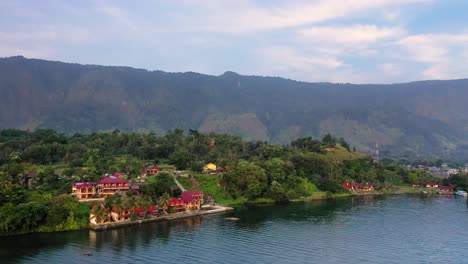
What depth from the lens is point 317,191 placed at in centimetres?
8406

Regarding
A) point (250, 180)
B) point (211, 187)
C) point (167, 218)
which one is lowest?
point (167, 218)

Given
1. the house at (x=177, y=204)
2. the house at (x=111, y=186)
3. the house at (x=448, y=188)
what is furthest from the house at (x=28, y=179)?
the house at (x=448, y=188)

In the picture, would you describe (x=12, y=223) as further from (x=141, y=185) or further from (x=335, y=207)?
(x=335, y=207)

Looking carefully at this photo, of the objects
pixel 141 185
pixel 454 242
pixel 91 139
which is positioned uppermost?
pixel 91 139

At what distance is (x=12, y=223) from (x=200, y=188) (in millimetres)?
31042

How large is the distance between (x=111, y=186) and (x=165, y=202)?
855 cm

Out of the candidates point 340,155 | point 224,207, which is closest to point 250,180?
point 224,207

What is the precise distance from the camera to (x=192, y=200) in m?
61.5

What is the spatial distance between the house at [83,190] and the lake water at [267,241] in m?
10.3

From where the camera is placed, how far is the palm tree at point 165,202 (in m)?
56.7

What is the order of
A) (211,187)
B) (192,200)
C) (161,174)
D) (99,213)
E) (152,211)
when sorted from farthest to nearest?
(211,187) → (161,174) → (192,200) → (152,211) → (99,213)

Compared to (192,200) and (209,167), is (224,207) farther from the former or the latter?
(209,167)

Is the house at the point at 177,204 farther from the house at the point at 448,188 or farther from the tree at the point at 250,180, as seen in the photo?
the house at the point at 448,188

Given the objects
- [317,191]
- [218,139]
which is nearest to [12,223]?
[317,191]
